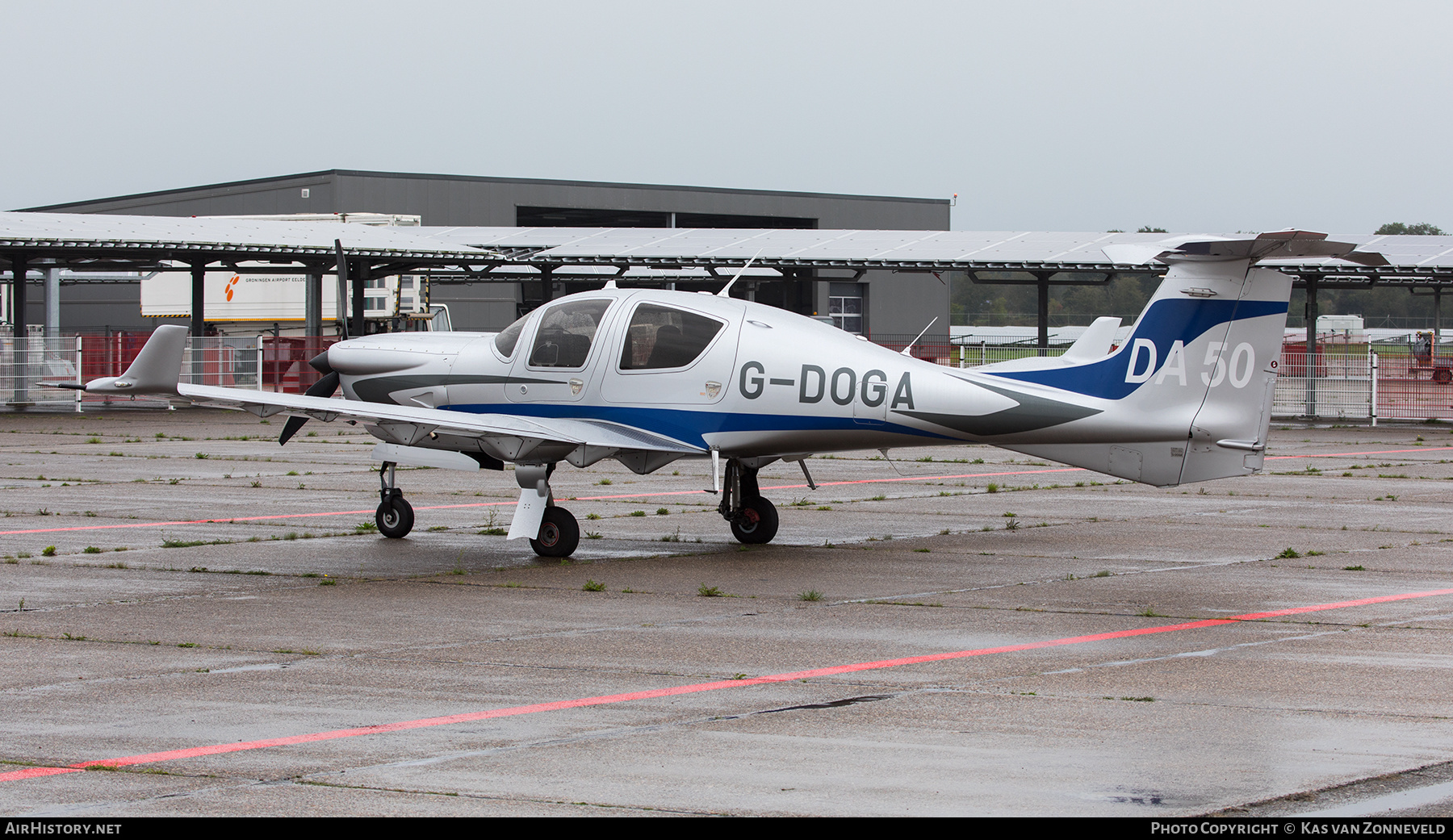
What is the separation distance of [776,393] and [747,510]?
71.3 inches

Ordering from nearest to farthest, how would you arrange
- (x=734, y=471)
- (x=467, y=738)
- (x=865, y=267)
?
(x=467, y=738) → (x=734, y=471) → (x=865, y=267)

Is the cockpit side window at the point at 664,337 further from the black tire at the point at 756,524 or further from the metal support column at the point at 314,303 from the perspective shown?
the metal support column at the point at 314,303

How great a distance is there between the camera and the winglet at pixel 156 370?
1255cm

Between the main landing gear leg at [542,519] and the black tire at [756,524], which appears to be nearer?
the main landing gear leg at [542,519]

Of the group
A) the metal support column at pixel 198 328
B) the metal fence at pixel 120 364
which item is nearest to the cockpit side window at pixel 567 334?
the metal fence at pixel 120 364

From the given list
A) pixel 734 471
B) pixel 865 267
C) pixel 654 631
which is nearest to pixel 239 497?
pixel 734 471

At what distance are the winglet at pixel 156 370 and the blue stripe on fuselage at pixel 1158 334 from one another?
23.6 ft

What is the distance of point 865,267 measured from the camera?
1650 inches

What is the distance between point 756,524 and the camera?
48.0 feet

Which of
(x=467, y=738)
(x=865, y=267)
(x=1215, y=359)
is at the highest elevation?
(x=865, y=267)

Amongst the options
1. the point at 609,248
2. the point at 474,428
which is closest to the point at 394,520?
the point at 474,428

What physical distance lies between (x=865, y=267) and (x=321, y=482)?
23.2 meters
